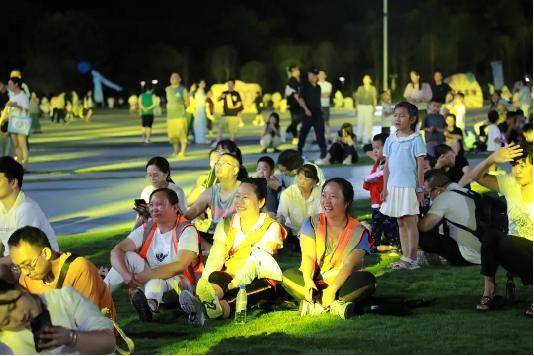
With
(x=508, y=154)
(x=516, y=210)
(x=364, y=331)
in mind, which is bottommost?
(x=364, y=331)

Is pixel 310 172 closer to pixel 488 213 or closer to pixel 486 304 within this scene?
pixel 488 213

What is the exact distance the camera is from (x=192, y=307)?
8172 millimetres

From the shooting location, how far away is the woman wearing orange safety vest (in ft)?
27.6

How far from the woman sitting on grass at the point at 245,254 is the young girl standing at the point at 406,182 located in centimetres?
185

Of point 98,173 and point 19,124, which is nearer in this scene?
point 19,124

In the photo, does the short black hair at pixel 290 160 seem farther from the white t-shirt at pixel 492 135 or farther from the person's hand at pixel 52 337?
the white t-shirt at pixel 492 135

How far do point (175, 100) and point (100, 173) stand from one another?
361 centimetres

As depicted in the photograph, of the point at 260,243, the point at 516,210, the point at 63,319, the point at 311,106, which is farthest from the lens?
the point at 311,106

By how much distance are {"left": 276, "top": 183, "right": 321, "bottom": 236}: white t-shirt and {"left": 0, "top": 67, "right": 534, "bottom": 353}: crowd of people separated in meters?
0.01

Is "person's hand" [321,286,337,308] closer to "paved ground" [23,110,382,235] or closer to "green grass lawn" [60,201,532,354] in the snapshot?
"green grass lawn" [60,201,532,354]

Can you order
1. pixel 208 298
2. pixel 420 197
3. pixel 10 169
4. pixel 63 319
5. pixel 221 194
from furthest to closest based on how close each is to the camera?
pixel 420 197 < pixel 221 194 < pixel 208 298 < pixel 10 169 < pixel 63 319

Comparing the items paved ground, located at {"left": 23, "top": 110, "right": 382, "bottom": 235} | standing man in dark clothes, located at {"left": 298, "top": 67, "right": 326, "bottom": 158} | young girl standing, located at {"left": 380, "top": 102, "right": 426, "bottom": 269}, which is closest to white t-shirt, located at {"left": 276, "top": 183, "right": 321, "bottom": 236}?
young girl standing, located at {"left": 380, "top": 102, "right": 426, "bottom": 269}

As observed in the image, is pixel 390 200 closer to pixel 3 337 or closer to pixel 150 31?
pixel 3 337

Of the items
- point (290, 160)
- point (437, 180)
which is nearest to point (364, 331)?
point (437, 180)
